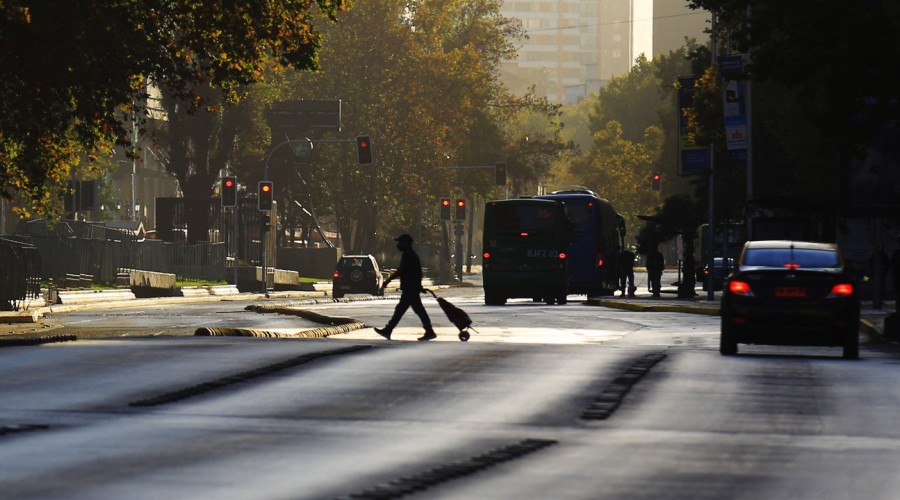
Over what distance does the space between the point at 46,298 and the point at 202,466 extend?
126 feet

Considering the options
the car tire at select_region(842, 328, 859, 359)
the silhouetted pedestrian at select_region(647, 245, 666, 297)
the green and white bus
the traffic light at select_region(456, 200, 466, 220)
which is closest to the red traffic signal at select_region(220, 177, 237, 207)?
the silhouetted pedestrian at select_region(647, 245, 666, 297)

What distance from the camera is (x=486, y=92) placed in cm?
9525

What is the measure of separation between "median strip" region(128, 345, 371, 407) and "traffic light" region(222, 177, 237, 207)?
150 feet

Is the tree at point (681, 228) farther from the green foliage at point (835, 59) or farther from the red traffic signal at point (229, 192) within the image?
the green foliage at point (835, 59)

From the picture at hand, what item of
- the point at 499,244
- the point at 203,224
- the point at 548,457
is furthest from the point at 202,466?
the point at 203,224

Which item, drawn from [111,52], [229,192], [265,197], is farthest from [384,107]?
[111,52]

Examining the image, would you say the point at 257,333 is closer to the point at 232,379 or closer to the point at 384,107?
the point at 232,379

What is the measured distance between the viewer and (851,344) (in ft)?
74.3

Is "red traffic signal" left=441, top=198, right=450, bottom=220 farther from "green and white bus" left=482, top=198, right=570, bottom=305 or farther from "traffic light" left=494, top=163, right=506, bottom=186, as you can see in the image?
"green and white bus" left=482, top=198, right=570, bottom=305

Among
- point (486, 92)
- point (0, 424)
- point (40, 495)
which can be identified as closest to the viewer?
point (40, 495)

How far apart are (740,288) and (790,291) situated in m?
0.64

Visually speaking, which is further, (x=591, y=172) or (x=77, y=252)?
(x=591, y=172)

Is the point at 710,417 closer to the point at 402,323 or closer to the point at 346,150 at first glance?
the point at 402,323

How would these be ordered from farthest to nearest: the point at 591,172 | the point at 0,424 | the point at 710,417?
the point at 591,172, the point at 710,417, the point at 0,424
